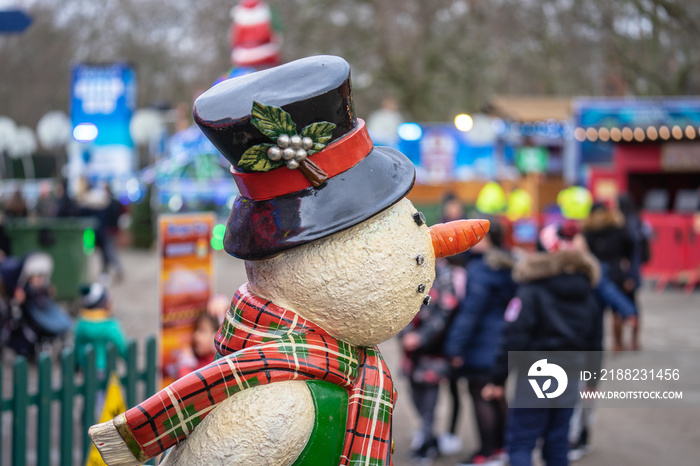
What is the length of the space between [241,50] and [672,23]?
710cm

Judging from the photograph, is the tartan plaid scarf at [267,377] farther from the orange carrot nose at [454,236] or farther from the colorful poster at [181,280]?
the colorful poster at [181,280]

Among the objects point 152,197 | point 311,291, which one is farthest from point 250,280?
point 152,197

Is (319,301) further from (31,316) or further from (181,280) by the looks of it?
Answer: (31,316)

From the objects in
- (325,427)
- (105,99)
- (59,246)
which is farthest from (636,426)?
(105,99)

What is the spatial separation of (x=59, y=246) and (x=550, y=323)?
811 cm

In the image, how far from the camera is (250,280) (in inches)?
86.1

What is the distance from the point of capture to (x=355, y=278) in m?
2.04

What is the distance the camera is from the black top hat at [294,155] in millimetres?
1969

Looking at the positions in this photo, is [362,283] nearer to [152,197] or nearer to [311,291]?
[311,291]

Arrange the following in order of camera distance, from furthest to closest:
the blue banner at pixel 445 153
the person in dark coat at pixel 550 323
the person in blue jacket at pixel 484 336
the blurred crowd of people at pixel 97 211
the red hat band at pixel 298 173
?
the blue banner at pixel 445 153 < the blurred crowd of people at pixel 97 211 < the person in blue jacket at pixel 484 336 < the person in dark coat at pixel 550 323 < the red hat band at pixel 298 173

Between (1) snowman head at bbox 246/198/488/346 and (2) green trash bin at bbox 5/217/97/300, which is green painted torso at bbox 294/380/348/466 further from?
(2) green trash bin at bbox 5/217/97/300

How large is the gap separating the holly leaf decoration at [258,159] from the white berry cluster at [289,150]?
0.01 meters

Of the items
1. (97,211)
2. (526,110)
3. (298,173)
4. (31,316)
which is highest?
(526,110)

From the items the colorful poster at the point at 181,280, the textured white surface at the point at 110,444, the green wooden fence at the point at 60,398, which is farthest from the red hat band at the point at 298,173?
the colorful poster at the point at 181,280
